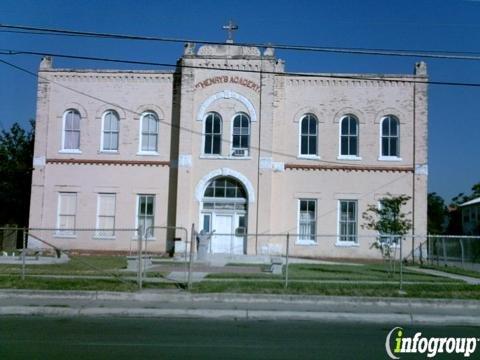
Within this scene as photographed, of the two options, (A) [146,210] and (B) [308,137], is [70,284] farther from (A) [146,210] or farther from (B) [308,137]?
(B) [308,137]

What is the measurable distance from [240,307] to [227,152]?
15715 mm

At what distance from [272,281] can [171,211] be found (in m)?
12.9

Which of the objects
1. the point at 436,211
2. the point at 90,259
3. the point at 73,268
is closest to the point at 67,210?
the point at 90,259

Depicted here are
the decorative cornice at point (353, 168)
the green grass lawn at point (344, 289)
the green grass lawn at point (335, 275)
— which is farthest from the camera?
the decorative cornice at point (353, 168)

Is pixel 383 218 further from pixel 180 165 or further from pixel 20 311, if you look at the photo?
pixel 20 311

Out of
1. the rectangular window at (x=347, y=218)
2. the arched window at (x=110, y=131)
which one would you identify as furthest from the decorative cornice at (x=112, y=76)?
the rectangular window at (x=347, y=218)

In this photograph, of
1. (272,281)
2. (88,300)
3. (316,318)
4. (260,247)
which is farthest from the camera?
(260,247)

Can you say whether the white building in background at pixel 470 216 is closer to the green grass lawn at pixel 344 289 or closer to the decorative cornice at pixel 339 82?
the decorative cornice at pixel 339 82

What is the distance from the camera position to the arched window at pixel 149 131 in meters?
30.2

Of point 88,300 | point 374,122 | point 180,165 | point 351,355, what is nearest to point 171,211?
point 180,165

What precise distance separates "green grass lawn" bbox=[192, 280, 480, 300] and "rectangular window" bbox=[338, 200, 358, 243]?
39.3 feet

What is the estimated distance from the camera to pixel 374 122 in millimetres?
29641

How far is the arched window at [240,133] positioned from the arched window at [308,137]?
2.81m

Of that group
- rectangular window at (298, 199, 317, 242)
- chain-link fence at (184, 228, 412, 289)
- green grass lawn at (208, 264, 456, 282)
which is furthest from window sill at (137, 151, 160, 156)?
green grass lawn at (208, 264, 456, 282)
